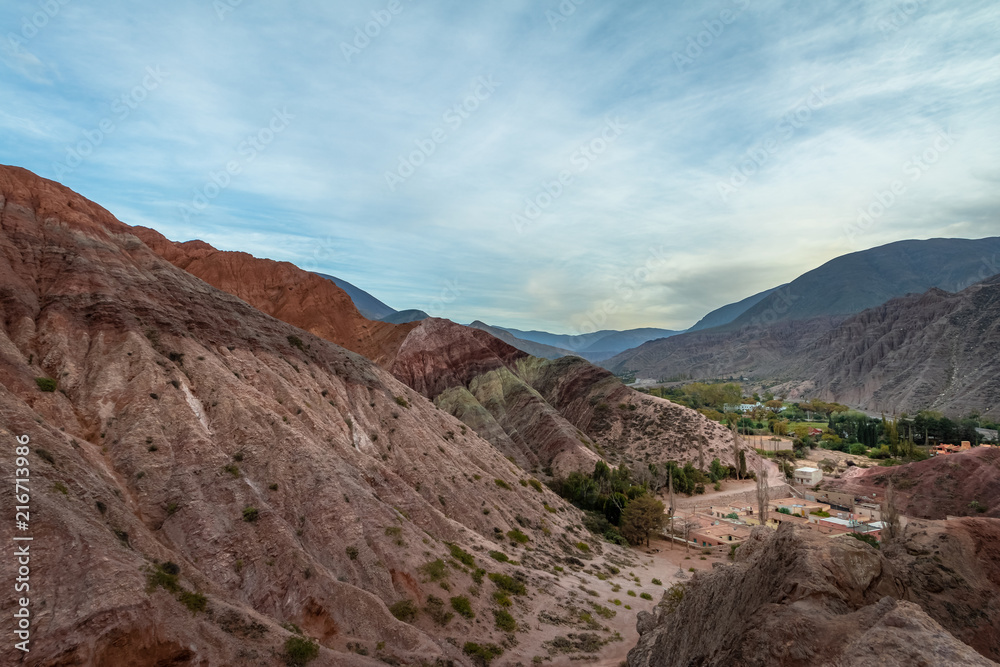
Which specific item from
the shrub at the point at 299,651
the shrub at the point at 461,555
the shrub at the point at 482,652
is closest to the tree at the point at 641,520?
the shrub at the point at 461,555

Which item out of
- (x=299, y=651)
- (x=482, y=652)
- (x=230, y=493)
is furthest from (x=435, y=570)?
(x=230, y=493)

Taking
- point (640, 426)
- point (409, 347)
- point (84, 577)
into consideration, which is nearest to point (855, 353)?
point (640, 426)

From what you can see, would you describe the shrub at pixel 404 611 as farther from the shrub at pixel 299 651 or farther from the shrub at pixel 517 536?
the shrub at pixel 517 536

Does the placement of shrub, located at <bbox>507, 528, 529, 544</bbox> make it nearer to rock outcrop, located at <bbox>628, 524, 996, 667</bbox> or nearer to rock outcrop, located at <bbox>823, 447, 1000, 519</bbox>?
rock outcrop, located at <bbox>628, 524, 996, 667</bbox>

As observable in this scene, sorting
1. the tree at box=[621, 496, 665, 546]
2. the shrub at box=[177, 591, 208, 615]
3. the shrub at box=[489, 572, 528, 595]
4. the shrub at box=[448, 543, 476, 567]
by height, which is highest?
the shrub at box=[177, 591, 208, 615]

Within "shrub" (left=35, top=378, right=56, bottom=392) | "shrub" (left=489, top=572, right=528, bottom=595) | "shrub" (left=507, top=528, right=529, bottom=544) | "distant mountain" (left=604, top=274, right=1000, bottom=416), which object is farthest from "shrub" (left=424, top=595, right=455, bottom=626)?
"distant mountain" (left=604, top=274, right=1000, bottom=416)

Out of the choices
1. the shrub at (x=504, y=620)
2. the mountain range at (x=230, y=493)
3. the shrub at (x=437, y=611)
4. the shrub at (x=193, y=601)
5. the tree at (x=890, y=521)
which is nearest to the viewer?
the mountain range at (x=230, y=493)
